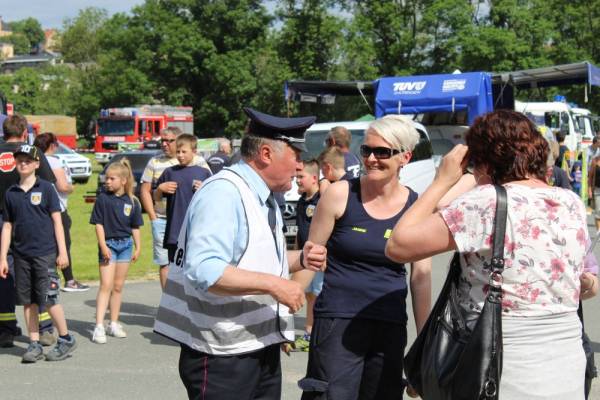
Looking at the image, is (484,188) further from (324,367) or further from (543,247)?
(324,367)

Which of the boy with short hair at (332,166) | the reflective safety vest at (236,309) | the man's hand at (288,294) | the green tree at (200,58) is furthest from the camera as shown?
the green tree at (200,58)

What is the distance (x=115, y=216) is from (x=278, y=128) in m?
4.95

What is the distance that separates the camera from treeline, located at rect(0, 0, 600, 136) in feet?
162

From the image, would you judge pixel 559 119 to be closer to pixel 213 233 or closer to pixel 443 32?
pixel 443 32

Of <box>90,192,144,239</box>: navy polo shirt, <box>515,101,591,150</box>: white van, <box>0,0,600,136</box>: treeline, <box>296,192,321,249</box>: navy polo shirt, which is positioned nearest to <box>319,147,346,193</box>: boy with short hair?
<box>296,192,321,249</box>: navy polo shirt

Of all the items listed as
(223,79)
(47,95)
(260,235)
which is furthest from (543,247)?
(47,95)

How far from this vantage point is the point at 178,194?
7.81 meters

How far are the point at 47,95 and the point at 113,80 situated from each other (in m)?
29.7

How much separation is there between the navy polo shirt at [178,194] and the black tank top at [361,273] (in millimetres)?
3637

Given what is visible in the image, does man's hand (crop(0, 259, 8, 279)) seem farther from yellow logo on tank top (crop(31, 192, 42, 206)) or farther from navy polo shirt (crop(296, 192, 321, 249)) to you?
navy polo shirt (crop(296, 192, 321, 249))

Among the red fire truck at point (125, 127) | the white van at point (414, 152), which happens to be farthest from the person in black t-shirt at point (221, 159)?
the red fire truck at point (125, 127)

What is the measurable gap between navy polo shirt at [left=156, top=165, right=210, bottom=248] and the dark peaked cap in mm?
4162

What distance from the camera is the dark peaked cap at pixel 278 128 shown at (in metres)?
3.47

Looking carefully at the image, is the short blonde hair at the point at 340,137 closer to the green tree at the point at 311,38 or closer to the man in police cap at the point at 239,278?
the man in police cap at the point at 239,278
